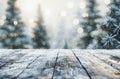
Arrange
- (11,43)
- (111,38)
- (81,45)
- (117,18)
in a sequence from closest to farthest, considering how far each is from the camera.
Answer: (111,38) → (117,18) → (81,45) → (11,43)

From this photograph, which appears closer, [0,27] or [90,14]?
Answer: [90,14]

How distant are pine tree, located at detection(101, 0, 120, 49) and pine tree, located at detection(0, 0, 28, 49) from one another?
16.0 metres

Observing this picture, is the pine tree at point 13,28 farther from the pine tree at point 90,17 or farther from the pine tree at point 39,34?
the pine tree at point 90,17

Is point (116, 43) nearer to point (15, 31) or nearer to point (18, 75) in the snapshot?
point (18, 75)

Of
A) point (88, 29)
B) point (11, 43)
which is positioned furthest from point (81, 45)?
point (11, 43)

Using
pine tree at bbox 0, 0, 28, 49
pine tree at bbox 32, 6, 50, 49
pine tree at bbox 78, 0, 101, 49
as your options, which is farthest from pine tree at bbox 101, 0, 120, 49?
pine tree at bbox 32, 6, 50, 49

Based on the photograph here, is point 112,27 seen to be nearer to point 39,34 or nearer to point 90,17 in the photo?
point 90,17

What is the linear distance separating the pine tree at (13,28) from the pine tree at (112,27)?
1599 centimetres

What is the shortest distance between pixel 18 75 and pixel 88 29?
850 inches

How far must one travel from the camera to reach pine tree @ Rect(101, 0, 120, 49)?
12491mm

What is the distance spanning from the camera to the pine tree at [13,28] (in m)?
28.3

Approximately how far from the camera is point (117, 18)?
1356 centimetres

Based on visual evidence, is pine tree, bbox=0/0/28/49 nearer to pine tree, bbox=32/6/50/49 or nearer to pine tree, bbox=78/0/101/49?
pine tree, bbox=32/6/50/49

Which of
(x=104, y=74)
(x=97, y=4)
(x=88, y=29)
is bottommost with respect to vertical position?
(x=104, y=74)
